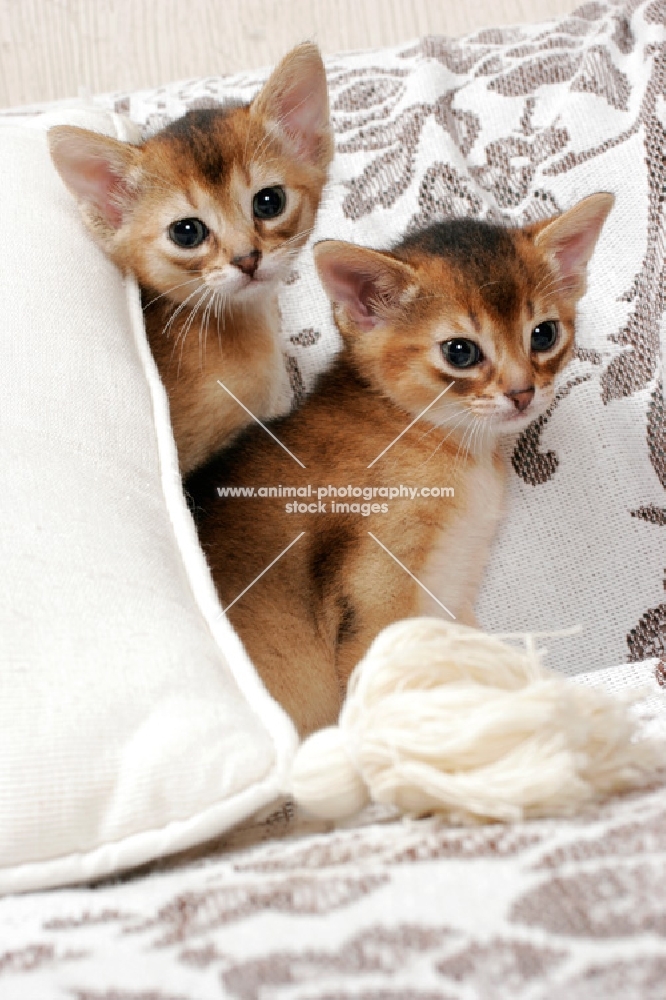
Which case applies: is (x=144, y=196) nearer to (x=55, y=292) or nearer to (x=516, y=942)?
(x=55, y=292)

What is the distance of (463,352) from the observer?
99 centimetres

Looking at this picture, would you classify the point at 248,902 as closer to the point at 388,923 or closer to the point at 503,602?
the point at 388,923

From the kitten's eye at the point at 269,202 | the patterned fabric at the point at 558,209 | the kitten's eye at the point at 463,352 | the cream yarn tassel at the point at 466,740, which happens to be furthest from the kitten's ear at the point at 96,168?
the cream yarn tassel at the point at 466,740

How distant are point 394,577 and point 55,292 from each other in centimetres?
45

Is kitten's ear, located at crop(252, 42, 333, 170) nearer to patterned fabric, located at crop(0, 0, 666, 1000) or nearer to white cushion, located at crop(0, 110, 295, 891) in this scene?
patterned fabric, located at crop(0, 0, 666, 1000)

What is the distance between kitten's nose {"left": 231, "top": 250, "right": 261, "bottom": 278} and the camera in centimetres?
107

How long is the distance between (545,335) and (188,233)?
40 cm

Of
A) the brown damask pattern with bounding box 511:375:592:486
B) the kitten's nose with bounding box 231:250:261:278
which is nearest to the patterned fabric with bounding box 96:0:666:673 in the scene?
the brown damask pattern with bounding box 511:375:592:486

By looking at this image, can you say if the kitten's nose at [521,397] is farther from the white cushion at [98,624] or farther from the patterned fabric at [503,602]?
the white cushion at [98,624]

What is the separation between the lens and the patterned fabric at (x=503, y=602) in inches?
19.8

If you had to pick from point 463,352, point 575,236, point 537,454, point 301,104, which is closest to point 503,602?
point 537,454

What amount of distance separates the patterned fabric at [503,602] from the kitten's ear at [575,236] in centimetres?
13

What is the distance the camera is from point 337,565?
100 cm

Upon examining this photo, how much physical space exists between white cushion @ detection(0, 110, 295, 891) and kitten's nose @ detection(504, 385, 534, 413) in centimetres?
34
